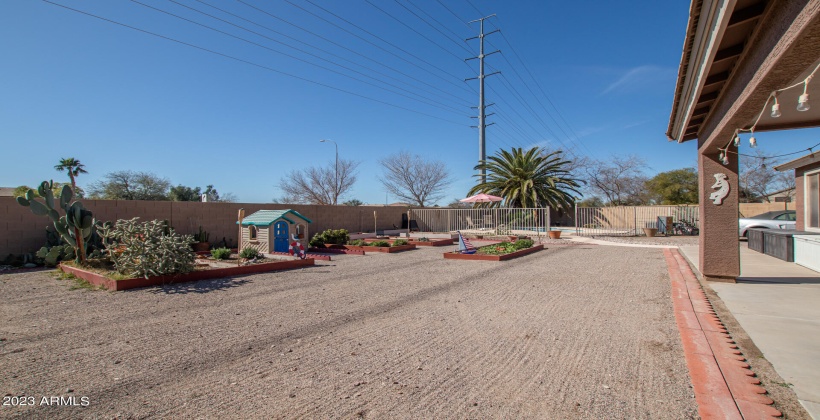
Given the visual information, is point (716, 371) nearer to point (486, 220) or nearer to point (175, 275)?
point (175, 275)

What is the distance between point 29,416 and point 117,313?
10.6ft

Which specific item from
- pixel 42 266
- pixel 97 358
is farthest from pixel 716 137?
pixel 42 266

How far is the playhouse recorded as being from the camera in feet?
40.7

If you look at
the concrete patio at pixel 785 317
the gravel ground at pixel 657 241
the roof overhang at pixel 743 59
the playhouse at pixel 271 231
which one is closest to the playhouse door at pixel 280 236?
the playhouse at pixel 271 231

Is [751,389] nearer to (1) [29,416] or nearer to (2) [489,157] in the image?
(1) [29,416]

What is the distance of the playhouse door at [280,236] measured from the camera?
12.5 meters

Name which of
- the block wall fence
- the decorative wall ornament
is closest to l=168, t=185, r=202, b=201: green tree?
the block wall fence

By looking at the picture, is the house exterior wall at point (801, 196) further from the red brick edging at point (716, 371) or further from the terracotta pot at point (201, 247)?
the terracotta pot at point (201, 247)

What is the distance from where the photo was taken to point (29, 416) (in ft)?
9.38

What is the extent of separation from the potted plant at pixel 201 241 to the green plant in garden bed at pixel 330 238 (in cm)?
359

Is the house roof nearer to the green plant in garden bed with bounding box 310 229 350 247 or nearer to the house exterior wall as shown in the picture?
the house exterior wall

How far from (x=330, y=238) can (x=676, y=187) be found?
38.3 m

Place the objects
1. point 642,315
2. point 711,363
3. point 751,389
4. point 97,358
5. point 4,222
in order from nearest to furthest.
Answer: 1. point 751,389
2. point 711,363
3. point 97,358
4. point 642,315
5. point 4,222

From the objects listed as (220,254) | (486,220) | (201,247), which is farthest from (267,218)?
(486,220)
